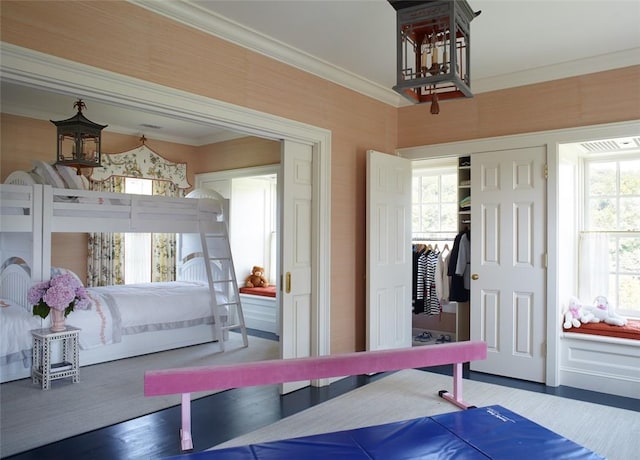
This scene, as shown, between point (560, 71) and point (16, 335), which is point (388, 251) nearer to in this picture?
point (560, 71)

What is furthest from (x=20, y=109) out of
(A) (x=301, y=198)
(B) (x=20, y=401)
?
(A) (x=301, y=198)

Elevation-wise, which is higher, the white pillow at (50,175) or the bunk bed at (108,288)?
the white pillow at (50,175)

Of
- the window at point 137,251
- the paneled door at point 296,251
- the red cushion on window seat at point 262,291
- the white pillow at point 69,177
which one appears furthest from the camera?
the window at point 137,251

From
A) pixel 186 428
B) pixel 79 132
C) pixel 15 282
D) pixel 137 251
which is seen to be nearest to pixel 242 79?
pixel 79 132

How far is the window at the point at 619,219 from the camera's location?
448cm

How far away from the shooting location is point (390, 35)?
3.50 meters

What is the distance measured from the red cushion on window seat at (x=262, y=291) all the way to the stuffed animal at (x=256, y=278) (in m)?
0.15

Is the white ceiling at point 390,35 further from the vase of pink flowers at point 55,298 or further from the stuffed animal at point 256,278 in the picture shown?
the stuffed animal at point 256,278

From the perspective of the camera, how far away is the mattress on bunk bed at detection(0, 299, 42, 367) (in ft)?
13.6

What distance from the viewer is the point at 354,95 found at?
457 cm

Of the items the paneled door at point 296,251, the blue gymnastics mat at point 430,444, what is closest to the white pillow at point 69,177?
the paneled door at point 296,251

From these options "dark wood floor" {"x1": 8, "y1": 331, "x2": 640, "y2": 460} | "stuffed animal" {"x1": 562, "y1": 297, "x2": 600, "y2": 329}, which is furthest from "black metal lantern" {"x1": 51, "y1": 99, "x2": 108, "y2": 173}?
"stuffed animal" {"x1": 562, "y1": 297, "x2": 600, "y2": 329}

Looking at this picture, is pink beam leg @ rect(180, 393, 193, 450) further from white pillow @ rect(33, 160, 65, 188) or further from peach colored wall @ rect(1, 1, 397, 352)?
white pillow @ rect(33, 160, 65, 188)

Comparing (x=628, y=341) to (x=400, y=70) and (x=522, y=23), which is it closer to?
(x=522, y=23)
